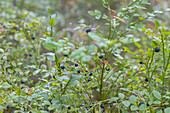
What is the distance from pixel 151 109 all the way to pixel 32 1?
14.0 ft

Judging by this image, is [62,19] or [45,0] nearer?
[62,19]

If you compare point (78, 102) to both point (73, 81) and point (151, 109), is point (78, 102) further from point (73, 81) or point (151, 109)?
point (151, 109)

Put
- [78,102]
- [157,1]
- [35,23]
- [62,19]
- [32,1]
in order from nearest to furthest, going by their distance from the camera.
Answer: [78,102] → [35,23] → [157,1] → [62,19] → [32,1]

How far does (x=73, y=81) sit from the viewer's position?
29.8 inches

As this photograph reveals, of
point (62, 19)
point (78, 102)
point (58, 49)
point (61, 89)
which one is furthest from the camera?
point (62, 19)

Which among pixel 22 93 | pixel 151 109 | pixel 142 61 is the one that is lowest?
pixel 151 109

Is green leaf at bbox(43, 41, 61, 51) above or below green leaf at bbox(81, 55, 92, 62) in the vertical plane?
above

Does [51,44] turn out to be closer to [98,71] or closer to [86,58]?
[86,58]

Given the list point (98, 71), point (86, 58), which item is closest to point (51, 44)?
point (86, 58)

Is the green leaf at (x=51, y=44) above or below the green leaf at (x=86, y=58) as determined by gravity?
above

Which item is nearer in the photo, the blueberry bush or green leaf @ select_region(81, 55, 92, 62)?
green leaf @ select_region(81, 55, 92, 62)

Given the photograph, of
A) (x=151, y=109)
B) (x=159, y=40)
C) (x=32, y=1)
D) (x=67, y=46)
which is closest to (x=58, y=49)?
(x=67, y=46)

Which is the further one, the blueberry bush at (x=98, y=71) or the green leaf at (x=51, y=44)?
Answer: the blueberry bush at (x=98, y=71)

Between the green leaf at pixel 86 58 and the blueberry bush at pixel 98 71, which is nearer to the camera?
the green leaf at pixel 86 58
